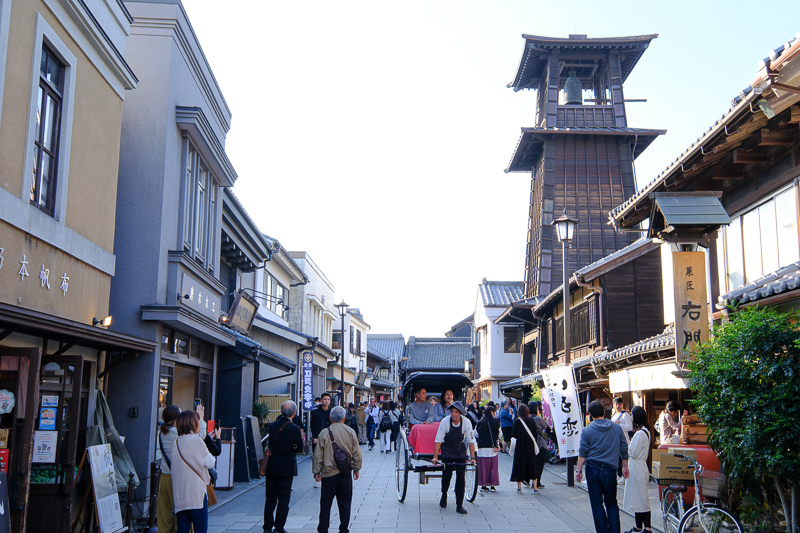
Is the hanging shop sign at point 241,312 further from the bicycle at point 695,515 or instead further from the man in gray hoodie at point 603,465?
the bicycle at point 695,515

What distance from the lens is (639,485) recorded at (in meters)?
8.98

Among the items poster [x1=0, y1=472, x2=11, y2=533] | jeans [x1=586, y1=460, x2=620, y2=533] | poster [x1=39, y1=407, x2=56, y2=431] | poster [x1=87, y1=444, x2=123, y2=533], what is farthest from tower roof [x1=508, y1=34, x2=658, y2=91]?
poster [x1=0, y1=472, x2=11, y2=533]

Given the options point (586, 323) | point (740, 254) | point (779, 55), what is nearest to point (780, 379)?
point (779, 55)

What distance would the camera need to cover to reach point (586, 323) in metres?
24.8

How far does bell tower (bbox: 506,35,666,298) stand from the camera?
34875 mm

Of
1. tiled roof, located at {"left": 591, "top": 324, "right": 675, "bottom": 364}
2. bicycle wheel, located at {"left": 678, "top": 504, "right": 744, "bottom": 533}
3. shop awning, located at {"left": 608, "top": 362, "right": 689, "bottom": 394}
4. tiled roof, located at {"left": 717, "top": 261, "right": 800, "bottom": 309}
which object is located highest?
tiled roof, located at {"left": 717, "top": 261, "right": 800, "bottom": 309}

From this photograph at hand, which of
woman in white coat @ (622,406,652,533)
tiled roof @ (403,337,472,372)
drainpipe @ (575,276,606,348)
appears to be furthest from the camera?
tiled roof @ (403,337,472,372)

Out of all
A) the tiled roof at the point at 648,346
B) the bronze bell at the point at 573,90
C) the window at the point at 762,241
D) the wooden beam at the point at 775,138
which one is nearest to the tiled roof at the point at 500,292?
the bronze bell at the point at 573,90

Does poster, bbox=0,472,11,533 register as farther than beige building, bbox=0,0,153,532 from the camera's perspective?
No

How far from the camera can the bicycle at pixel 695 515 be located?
8125 millimetres

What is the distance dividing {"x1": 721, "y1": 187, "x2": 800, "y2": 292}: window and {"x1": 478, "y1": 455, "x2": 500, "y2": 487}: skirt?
580cm

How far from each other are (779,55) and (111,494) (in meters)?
9.87

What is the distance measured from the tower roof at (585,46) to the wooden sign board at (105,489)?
32.3 meters

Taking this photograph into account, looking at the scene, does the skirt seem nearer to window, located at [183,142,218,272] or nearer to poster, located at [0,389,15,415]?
window, located at [183,142,218,272]
